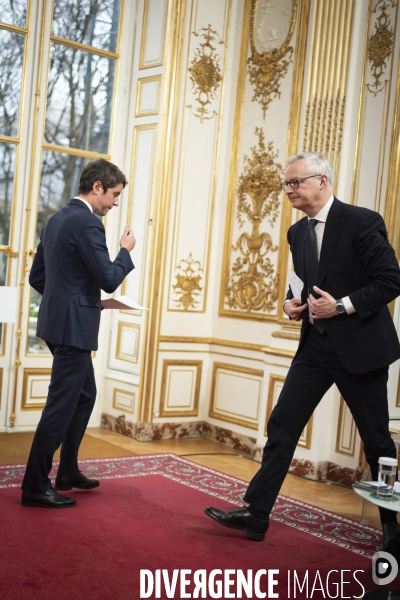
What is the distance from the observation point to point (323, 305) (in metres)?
3.01

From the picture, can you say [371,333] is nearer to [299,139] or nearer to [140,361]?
[299,139]

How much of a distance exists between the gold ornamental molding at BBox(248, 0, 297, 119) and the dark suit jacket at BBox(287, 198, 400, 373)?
8.27 ft


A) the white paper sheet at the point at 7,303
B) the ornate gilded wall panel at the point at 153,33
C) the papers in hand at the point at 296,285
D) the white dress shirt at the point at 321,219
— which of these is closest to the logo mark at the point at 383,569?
the papers in hand at the point at 296,285

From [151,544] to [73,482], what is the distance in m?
0.84

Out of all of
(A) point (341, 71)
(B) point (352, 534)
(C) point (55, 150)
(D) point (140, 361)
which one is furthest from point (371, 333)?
(C) point (55, 150)

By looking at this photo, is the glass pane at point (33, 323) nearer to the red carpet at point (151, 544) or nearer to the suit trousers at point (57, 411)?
the red carpet at point (151, 544)

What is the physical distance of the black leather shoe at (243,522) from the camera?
3.16m

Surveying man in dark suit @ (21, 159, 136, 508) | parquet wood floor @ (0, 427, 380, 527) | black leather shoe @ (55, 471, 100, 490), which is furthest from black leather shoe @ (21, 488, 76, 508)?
parquet wood floor @ (0, 427, 380, 527)

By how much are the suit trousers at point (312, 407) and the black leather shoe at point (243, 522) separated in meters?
0.06

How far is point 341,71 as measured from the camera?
15.5ft

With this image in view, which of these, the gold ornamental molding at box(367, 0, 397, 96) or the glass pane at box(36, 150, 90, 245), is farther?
the glass pane at box(36, 150, 90, 245)

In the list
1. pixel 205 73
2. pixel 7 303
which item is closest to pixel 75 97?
pixel 205 73

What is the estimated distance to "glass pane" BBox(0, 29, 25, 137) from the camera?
518 centimetres

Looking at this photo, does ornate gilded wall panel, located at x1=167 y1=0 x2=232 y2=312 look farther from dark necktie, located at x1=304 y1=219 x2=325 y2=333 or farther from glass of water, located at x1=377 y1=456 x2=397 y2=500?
glass of water, located at x1=377 y1=456 x2=397 y2=500
